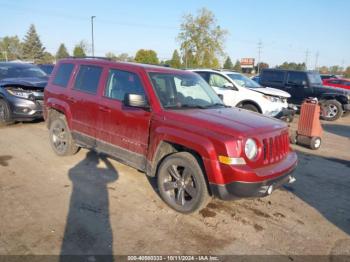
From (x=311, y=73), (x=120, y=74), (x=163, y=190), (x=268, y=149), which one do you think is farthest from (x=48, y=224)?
(x=311, y=73)

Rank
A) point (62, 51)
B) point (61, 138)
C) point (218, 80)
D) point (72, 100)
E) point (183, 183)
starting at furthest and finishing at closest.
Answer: point (62, 51) < point (218, 80) < point (61, 138) < point (72, 100) < point (183, 183)

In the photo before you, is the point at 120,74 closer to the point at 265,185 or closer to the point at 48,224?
the point at 48,224

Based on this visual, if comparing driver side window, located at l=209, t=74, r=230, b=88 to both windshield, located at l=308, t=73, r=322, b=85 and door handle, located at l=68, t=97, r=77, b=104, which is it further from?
door handle, located at l=68, t=97, r=77, b=104

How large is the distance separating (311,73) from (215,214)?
11946 millimetres

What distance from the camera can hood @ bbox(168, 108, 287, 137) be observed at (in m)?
3.90

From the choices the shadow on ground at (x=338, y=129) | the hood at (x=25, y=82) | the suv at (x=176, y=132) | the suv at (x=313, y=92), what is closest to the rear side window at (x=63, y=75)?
the suv at (x=176, y=132)

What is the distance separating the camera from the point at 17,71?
10570mm

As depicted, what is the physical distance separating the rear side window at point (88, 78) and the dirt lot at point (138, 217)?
142 cm

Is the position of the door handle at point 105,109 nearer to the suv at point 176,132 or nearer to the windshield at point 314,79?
the suv at point 176,132

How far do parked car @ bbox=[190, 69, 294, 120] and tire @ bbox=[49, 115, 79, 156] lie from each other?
5322 millimetres

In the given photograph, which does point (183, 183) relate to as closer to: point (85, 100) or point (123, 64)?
point (123, 64)

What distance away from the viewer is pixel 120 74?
5.11m

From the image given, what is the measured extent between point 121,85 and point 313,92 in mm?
11065

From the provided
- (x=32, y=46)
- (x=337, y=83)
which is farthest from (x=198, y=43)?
(x=32, y=46)
